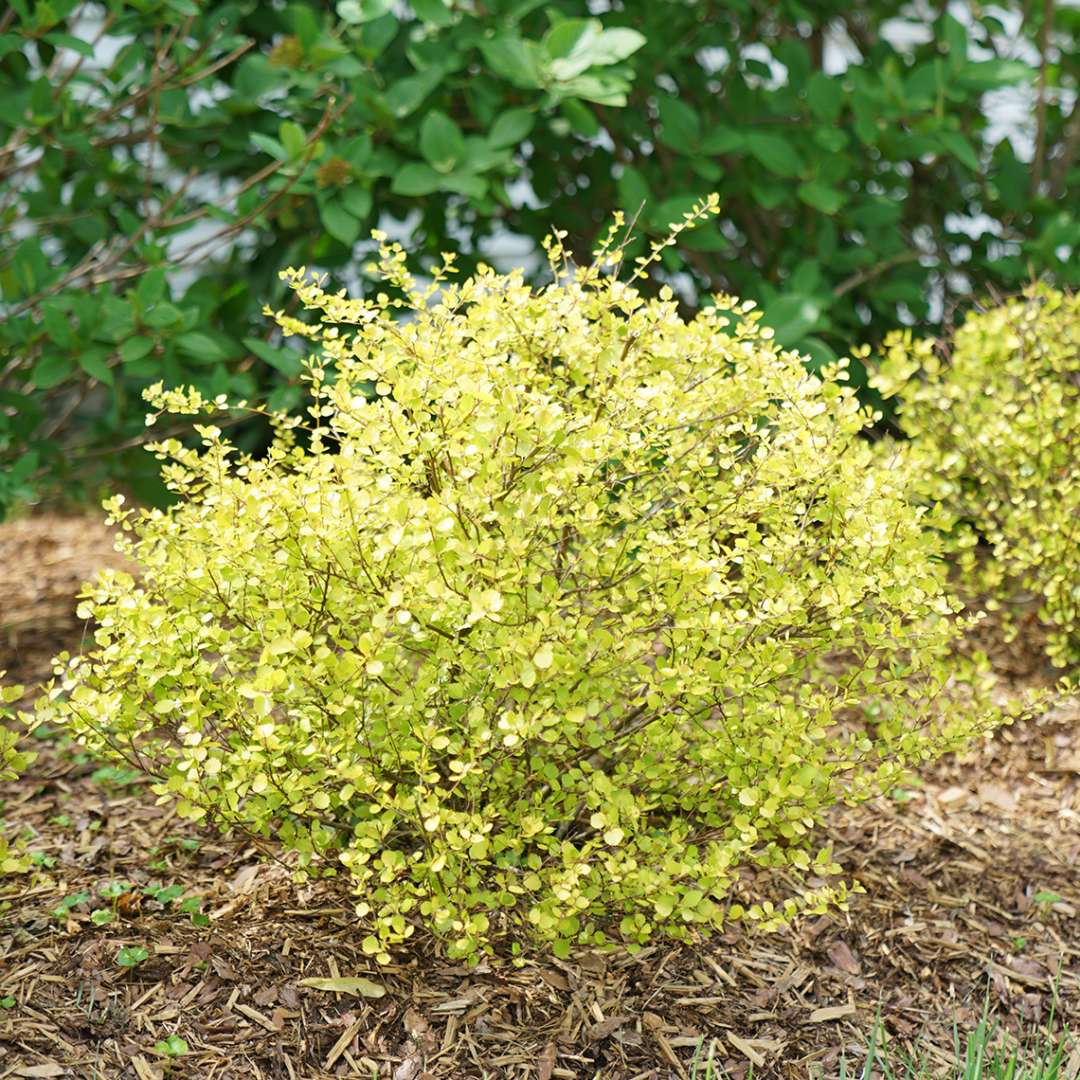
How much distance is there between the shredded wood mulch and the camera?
221 cm

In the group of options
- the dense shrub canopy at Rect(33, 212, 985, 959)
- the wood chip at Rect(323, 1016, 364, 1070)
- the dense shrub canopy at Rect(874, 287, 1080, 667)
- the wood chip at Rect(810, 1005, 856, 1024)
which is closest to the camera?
the dense shrub canopy at Rect(33, 212, 985, 959)

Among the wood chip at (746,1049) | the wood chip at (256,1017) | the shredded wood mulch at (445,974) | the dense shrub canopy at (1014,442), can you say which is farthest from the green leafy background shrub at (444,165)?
the wood chip at (746,1049)

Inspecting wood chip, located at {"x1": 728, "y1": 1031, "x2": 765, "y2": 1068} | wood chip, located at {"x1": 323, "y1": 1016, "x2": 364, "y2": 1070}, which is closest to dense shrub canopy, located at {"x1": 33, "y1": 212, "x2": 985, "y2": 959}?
wood chip, located at {"x1": 323, "y1": 1016, "x2": 364, "y2": 1070}

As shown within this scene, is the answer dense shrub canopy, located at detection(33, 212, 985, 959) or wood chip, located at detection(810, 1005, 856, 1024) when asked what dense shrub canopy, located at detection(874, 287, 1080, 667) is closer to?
dense shrub canopy, located at detection(33, 212, 985, 959)

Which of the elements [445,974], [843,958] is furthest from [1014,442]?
Result: [445,974]

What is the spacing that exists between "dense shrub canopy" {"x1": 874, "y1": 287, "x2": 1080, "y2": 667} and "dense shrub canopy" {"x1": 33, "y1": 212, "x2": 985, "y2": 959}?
0.89 metres

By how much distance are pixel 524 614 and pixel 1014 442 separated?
5.70ft

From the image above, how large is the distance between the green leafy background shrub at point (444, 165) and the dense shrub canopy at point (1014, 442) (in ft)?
1.25

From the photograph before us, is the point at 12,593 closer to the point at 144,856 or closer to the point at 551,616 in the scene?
the point at 144,856

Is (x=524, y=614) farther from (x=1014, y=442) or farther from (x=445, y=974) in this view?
(x=1014, y=442)

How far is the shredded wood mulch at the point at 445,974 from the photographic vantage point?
221cm

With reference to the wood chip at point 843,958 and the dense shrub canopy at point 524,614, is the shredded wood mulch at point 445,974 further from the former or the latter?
the dense shrub canopy at point 524,614

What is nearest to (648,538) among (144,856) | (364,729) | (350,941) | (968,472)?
(364,729)

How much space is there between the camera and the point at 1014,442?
3236mm
